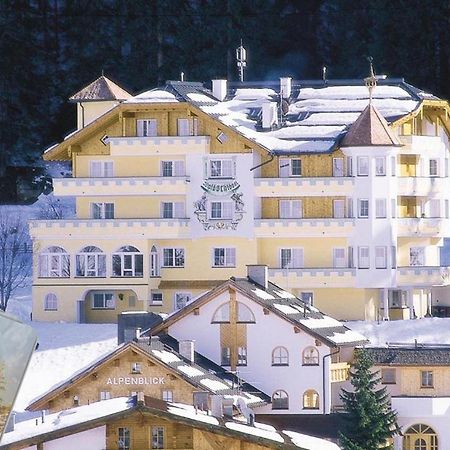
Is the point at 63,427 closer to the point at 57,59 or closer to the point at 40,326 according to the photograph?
the point at 40,326

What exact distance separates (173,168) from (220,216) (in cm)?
186

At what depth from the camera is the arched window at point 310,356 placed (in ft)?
150

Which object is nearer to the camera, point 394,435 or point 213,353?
point 394,435

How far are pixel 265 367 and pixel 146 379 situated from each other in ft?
14.9

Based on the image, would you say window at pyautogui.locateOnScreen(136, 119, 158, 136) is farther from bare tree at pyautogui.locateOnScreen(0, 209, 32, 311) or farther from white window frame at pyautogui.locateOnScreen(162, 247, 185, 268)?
bare tree at pyautogui.locateOnScreen(0, 209, 32, 311)

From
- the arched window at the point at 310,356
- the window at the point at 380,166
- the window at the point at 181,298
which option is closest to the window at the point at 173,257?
the window at the point at 181,298

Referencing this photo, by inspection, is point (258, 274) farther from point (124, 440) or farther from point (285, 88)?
point (124, 440)

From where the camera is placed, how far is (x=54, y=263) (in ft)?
188

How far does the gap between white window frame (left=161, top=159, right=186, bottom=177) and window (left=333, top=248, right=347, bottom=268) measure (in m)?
4.75

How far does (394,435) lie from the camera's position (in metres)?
42.4

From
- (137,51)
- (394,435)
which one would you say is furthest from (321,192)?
(137,51)

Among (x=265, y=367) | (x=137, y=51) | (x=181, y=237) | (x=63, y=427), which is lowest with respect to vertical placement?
(x=63, y=427)

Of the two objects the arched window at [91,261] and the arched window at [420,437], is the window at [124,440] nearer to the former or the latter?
the arched window at [420,437]

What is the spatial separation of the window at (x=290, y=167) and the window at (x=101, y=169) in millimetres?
4736
